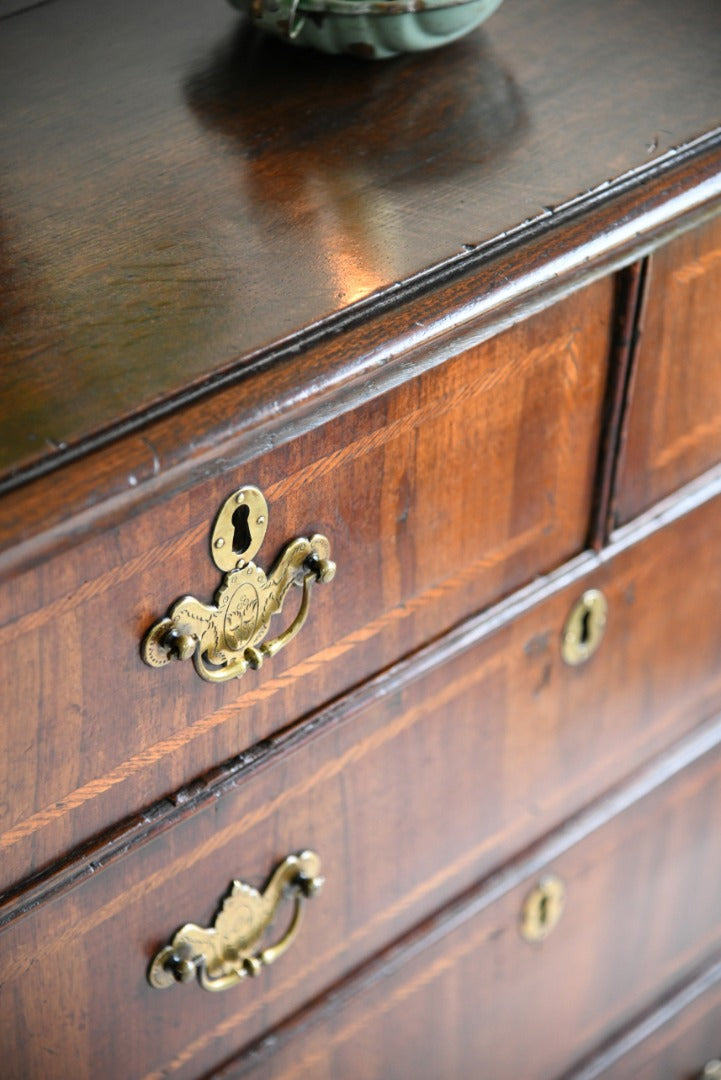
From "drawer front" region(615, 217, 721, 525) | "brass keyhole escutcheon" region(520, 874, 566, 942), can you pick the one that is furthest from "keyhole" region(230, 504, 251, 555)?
"brass keyhole escutcheon" region(520, 874, 566, 942)

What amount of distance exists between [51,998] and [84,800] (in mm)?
105

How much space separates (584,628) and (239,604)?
10.2 inches

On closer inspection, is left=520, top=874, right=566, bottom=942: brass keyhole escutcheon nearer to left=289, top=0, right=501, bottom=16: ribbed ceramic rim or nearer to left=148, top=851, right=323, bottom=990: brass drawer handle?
left=148, top=851, right=323, bottom=990: brass drawer handle

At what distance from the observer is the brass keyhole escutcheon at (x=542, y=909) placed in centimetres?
81

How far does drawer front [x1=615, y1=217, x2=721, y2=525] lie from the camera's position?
0.62 meters

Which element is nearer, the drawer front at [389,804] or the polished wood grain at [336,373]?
the polished wood grain at [336,373]

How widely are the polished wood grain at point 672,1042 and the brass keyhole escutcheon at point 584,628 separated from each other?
37cm

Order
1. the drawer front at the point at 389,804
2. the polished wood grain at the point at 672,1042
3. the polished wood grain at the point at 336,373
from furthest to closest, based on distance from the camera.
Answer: the polished wood grain at the point at 672,1042 → the drawer front at the point at 389,804 → the polished wood grain at the point at 336,373

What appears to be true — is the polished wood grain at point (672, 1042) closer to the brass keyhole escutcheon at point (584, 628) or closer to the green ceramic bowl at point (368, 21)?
the brass keyhole escutcheon at point (584, 628)

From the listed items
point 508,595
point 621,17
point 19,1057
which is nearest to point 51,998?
point 19,1057

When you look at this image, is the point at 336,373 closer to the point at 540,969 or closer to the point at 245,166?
the point at 245,166

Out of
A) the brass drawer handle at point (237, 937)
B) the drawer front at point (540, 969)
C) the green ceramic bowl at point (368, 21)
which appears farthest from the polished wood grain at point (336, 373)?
the drawer front at point (540, 969)

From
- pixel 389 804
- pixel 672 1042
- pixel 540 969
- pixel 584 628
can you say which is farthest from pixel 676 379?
pixel 672 1042

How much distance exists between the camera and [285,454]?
51cm
